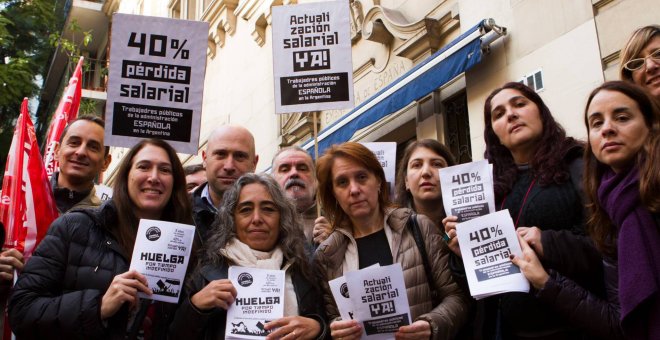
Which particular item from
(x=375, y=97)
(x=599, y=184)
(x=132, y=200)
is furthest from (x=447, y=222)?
(x=375, y=97)

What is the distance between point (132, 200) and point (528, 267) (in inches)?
74.4

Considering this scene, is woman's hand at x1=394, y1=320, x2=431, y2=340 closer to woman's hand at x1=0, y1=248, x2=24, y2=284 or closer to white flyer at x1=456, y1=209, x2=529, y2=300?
white flyer at x1=456, y1=209, x2=529, y2=300

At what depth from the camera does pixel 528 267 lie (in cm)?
245

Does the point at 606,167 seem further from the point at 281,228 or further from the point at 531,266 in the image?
the point at 281,228

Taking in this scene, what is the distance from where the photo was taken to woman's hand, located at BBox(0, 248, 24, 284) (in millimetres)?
2963

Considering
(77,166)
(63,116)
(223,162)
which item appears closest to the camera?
(77,166)

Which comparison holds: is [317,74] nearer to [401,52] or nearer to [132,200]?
[132,200]

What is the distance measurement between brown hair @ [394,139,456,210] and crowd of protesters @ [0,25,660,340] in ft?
0.84

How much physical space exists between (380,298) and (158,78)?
105 inches

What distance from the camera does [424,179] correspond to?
3523 millimetres

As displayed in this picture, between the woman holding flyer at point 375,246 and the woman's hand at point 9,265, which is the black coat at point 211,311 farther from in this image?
the woman's hand at point 9,265

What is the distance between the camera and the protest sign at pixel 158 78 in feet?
14.3

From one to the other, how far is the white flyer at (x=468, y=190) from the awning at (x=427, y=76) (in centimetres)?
323

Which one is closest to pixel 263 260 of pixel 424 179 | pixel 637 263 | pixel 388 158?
pixel 424 179
